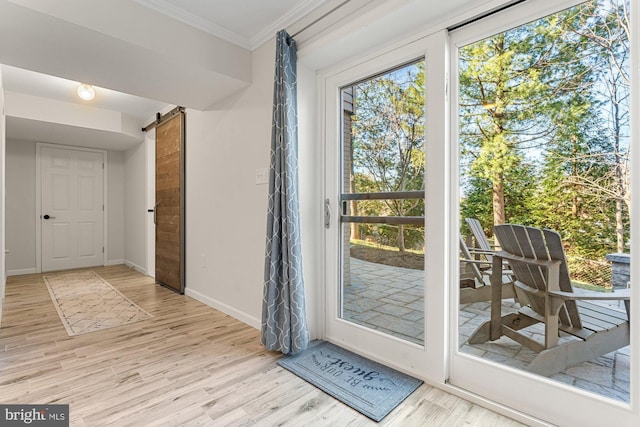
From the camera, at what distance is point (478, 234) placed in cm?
163

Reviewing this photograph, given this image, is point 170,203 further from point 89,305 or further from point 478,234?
point 478,234

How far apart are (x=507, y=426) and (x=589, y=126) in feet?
4.42

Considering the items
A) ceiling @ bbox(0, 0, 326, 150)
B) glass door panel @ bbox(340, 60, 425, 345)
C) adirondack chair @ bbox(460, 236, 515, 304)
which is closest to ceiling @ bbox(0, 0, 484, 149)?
ceiling @ bbox(0, 0, 326, 150)

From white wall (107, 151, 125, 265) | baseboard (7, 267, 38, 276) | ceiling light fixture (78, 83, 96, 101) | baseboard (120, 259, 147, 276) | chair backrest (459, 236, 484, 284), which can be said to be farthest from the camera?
white wall (107, 151, 125, 265)

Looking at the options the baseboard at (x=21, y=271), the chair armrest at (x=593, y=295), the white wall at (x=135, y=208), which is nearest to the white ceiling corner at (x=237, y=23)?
the chair armrest at (x=593, y=295)

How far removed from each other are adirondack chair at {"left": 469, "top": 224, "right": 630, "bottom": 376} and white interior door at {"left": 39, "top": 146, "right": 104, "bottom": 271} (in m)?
6.05

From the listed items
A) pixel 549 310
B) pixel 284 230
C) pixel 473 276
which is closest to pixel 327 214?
pixel 284 230

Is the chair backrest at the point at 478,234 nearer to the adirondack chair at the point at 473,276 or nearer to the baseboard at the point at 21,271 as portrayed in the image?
the adirondack chair at the point at 473,276

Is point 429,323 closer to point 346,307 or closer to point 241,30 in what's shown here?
point 346,307

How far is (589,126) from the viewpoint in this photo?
1292mm

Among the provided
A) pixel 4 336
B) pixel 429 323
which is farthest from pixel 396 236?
pixel 4 336

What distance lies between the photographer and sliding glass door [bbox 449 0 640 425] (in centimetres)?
124

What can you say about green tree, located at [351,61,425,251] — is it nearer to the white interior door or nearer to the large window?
the large window

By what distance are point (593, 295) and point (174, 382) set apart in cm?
210
